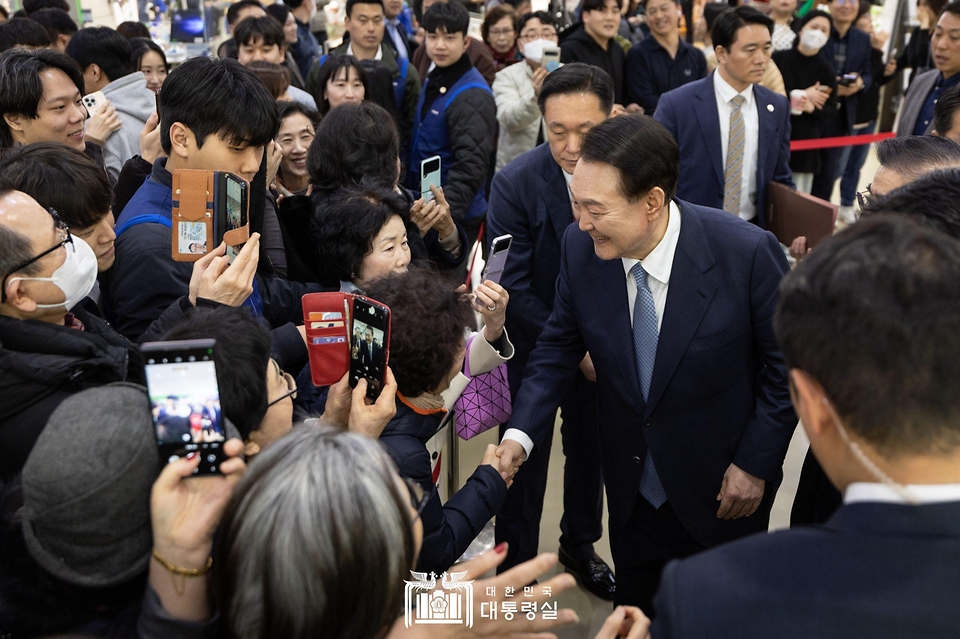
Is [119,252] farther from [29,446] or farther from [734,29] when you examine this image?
[734,29]

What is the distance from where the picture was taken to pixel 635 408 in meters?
2.20

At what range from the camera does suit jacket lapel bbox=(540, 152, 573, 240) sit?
9.41 ft

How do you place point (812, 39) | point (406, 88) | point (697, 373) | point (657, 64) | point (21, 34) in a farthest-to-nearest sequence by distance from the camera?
point (812, 39)
point (657, 64)
point (406, 88)
point (21, 34)
point (697, 373)

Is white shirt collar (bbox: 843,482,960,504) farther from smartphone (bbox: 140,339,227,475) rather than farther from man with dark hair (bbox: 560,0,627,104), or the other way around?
man with dark hair (bbox: 560,0,627,104)

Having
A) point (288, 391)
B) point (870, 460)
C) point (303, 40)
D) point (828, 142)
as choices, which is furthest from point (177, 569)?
point (303, 40)

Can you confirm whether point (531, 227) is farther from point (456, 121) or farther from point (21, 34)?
point (21, 34)

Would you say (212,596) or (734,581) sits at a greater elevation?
(734,581)

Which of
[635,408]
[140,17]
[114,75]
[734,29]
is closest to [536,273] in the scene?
[635,408]

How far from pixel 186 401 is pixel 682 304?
1289 mm

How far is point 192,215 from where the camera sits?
2.01 metres

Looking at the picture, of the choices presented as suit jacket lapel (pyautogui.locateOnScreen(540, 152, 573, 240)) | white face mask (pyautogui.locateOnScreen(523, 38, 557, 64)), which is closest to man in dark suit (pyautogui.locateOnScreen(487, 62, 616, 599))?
suit jacket lapel (pyautogui.locateOnScreen(540, 152, 573, 240))

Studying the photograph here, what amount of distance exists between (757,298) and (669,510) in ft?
2.09

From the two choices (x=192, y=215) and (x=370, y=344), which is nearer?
(x=370, y=344)

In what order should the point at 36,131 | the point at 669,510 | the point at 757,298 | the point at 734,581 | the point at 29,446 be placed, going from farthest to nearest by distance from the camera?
the point at 36,131
the point at 669,510
the point at 757,298
the point at 29,446
the point at 734,581
